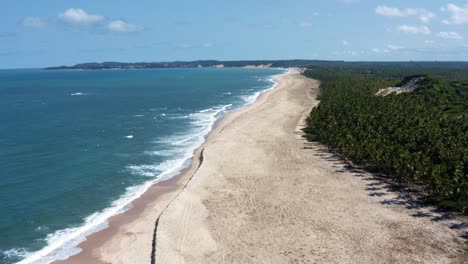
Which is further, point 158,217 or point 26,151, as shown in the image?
point 26,151

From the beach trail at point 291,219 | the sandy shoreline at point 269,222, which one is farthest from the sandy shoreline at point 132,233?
the beach trail at point 291,219

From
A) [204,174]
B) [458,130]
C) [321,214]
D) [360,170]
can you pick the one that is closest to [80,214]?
[204,174]

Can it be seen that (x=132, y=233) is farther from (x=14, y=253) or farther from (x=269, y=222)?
(x=269, y=222)

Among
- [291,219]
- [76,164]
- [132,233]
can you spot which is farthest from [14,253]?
[76,164]

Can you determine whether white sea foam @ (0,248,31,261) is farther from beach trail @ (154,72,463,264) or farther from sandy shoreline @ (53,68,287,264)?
beach trail @ (154,72,463,264)

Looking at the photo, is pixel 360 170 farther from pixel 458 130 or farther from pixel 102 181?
pixel 102 181

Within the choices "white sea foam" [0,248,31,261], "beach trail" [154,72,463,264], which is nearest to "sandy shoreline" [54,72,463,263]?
"beach trail" [154,72,463,264]

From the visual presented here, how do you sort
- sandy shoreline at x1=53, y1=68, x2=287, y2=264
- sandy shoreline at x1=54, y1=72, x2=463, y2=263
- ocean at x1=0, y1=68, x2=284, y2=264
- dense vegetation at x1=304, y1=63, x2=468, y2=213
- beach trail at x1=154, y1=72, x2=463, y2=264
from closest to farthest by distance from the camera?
beach trail at x1=154, y1=72, x2=463, y2=264 < sandy shoreline at x1=54, y1=72, x2=463, y2=263 < sandy shoreline at x1=53, y1=68, x2=287, y2=264 < ocean at x1=0, y1=68, x2=284, y2=264 < dense vegetation at x1=304, y1=63, x2=468, y2=213
